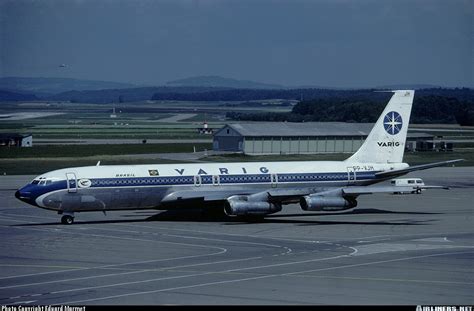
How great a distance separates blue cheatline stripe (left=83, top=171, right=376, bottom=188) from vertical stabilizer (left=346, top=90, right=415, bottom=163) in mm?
2191

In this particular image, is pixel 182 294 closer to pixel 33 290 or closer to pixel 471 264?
pixel 33 290

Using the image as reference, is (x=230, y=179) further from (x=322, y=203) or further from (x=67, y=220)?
(x=67, y=220)

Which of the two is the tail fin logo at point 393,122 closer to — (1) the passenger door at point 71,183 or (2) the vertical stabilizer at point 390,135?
(2) the vertical stabilizer at point 390,135

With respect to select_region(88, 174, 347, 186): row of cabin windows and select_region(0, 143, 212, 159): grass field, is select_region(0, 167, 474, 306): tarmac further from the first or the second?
select_region(0, 143, 212, 159): grass field

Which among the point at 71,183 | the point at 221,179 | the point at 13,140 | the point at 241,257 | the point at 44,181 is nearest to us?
the point at 241,257

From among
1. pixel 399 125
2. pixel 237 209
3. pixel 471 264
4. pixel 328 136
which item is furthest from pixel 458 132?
pixel 471 264

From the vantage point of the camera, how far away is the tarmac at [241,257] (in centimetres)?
3616

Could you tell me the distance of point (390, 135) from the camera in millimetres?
74688

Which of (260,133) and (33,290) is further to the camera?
(260,133)

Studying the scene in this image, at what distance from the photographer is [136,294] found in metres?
36.5

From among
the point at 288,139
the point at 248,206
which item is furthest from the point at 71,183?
the point at 288,139

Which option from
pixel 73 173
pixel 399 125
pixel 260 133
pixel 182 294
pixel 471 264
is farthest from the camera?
pixel 260 133

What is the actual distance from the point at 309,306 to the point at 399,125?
44.3 m

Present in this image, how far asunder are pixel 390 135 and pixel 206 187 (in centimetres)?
1711
